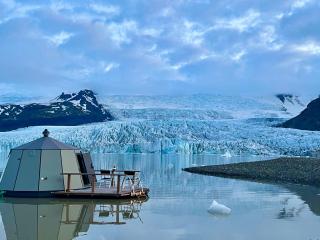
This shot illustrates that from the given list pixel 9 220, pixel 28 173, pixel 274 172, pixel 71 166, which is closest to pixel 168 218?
pixel 9 220

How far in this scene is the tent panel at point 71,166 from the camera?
16406mm

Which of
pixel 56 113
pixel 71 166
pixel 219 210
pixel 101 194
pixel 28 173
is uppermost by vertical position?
pixel 56 113

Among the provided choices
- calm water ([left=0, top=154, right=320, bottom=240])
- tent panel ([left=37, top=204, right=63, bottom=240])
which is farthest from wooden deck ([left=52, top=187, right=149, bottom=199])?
tent panel ([left=37, top=204, right=63, bottom=240])

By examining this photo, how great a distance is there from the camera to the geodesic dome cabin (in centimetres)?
1602

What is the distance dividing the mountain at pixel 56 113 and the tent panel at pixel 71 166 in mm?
65397

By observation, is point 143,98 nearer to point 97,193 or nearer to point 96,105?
point 96,105

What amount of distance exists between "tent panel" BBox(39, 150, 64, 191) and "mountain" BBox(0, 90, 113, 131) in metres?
65.9

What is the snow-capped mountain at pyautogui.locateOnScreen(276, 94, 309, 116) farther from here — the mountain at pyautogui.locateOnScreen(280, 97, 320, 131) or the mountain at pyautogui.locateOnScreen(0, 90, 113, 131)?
the mountain at pyautogui.locateOnScreen(0, 90, 113, 131)

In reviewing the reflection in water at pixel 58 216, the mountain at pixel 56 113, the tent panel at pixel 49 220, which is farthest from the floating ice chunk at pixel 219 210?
the mountain at pixel 56 113

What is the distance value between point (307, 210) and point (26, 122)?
282 feet

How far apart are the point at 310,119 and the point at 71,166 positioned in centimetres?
6969

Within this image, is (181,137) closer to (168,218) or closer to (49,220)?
(168,218)

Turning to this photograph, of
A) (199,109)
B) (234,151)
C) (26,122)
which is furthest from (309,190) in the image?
(26,122)

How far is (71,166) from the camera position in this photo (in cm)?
1667
